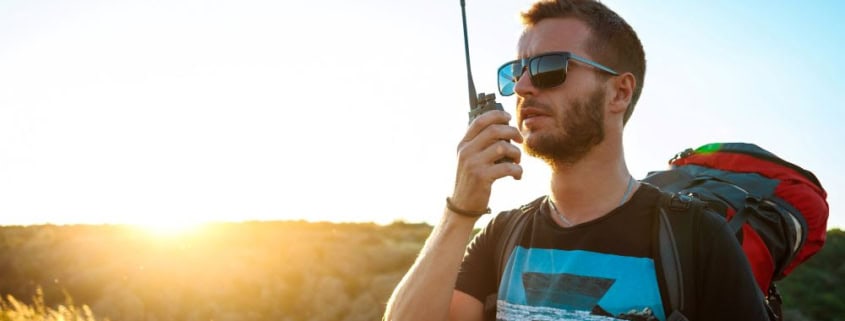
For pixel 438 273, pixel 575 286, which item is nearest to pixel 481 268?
pixel 438 273

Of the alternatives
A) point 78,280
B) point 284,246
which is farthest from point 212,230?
Result: point 78,280

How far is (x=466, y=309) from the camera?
2.64 meters

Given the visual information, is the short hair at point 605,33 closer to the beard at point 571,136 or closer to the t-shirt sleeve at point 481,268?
the beard at point 571,136

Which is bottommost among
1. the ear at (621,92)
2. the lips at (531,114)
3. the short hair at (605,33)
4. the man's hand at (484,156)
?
the man's hand at (484,156)

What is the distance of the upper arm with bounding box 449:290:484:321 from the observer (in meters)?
2.63

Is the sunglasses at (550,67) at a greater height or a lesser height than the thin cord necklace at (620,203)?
greater

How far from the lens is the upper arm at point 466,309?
263 centimetres

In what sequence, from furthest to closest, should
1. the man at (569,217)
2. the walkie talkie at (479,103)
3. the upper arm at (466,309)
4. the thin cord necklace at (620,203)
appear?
1. the upper arm at (466,309)
2. the thin cord necklace at (620,203)
3. the walkie talkie at (479,103)
4. the man at (569,217)

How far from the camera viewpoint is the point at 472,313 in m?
2.63

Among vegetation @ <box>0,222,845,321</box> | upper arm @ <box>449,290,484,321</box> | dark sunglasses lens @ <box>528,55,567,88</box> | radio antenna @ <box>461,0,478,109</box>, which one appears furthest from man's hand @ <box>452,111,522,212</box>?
vegetation @ <box>0,222,845,321</box>

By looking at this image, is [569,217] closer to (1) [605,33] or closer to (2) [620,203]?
→ (2) [620,203]

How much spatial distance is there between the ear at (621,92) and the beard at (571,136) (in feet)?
0.40

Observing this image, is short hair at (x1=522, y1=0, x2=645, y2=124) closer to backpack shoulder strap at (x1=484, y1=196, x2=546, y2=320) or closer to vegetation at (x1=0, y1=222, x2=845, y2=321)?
backpack shoulder strap at (x1=484, y1=196, x2=546, y2=320)

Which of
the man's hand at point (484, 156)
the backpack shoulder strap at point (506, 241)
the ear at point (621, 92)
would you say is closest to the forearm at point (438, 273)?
the man's hand at point (484, 156)
